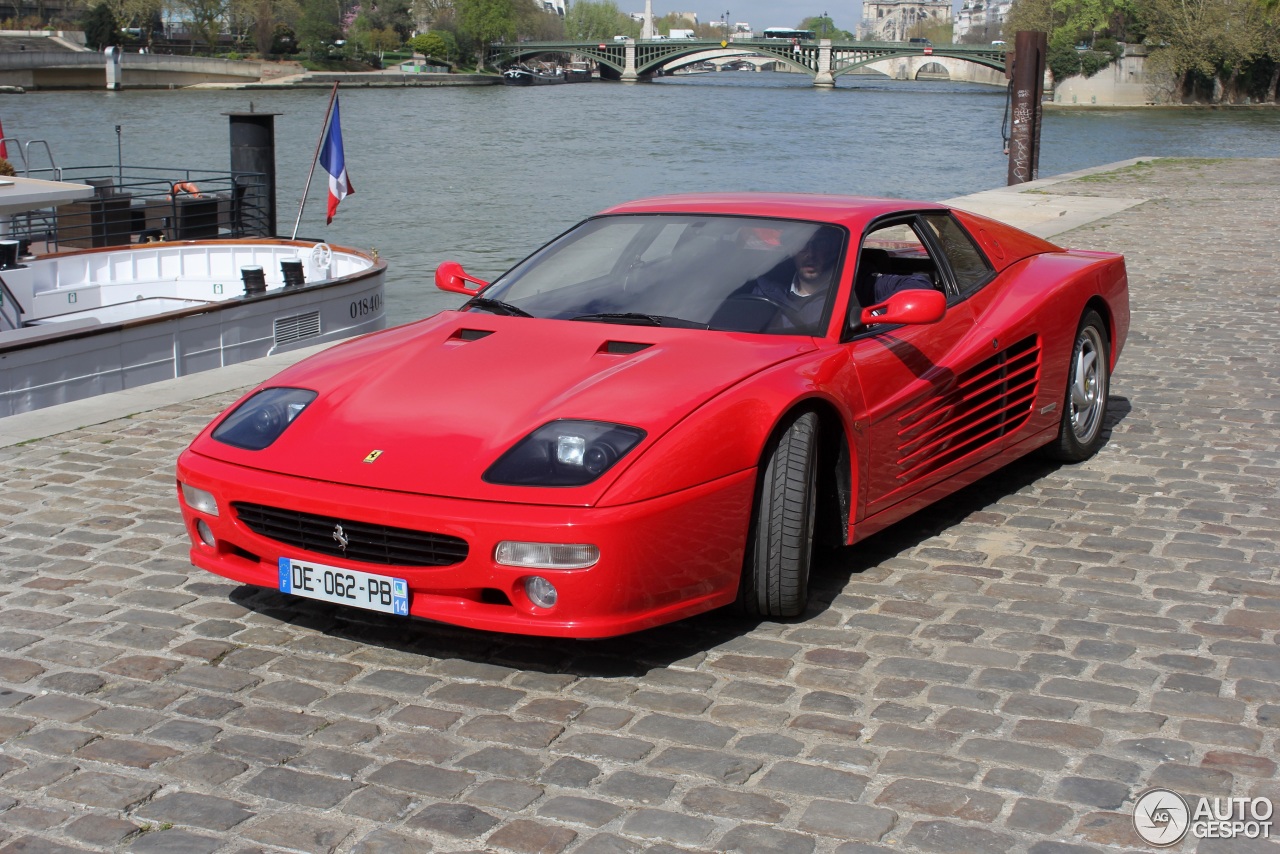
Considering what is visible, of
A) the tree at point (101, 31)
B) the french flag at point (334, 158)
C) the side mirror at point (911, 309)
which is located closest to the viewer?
the side mirror at point (911, 309)

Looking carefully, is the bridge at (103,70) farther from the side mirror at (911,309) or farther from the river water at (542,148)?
the side mirror at (911,309)

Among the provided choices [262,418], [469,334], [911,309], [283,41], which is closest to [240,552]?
[262,418]

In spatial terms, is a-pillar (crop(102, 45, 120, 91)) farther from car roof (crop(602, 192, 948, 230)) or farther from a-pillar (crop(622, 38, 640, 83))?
car roof (crop(602, 192, 948, 230))

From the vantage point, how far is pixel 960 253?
5.54 meters

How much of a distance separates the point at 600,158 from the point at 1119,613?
40024 mm

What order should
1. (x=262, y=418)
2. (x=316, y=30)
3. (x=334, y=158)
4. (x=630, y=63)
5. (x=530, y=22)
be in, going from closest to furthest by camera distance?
(x=262, y=418) < (x=334, y=158) < (x=316, y=30) < (x=630, y=63) < (x=530, y=22)

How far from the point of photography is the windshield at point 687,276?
4621mm

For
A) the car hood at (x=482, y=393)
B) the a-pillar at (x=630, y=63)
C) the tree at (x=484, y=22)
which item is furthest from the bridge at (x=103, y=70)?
the car hood at (x=482, y=393)

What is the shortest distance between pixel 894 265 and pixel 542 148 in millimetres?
42472

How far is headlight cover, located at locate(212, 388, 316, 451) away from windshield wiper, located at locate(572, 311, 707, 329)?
993 mm

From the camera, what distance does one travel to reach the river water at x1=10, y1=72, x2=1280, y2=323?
97.3 feet

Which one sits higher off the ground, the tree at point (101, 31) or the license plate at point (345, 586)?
the tree at point (101, 31)

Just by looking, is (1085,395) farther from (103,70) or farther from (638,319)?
(103,70)

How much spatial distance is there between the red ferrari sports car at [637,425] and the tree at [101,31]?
320 ft
